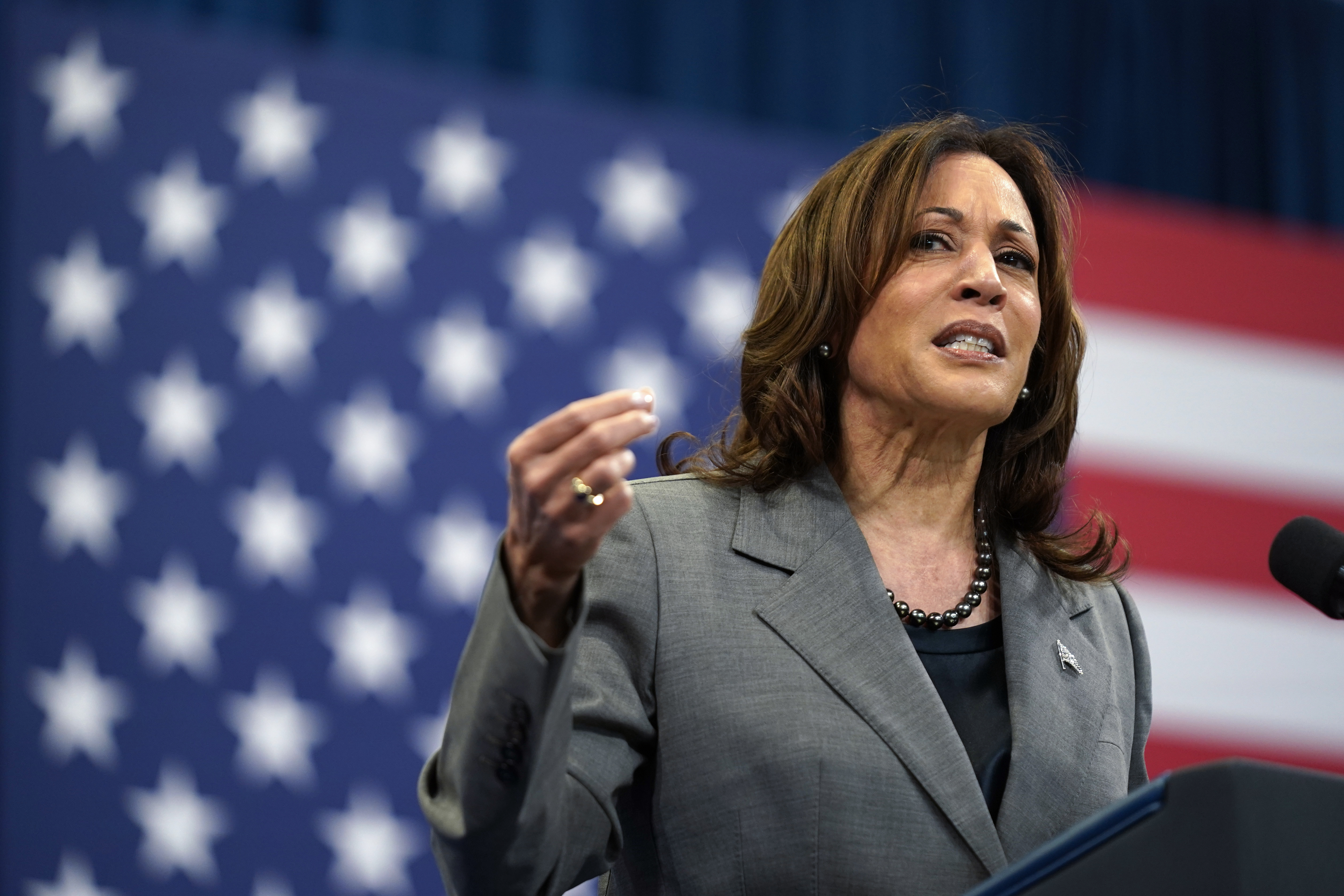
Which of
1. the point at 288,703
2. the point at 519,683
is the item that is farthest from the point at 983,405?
the point at 288,703

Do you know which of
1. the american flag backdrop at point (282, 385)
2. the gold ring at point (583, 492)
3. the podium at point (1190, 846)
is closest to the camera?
the podium at point (1190, 846)

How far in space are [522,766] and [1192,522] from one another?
3196 mm

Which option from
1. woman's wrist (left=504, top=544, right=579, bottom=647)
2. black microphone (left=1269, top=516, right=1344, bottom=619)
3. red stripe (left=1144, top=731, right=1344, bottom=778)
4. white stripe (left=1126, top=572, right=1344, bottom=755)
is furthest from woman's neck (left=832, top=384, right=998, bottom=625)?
white stripe (left=1126, top=572, right=1344, bottom=755)

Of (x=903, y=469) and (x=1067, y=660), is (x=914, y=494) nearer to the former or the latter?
(x=903, y=469)

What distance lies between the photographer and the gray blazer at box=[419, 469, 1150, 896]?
1092 millimetres

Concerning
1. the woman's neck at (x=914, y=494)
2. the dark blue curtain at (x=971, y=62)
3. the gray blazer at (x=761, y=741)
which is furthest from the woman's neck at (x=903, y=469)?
the dark blue curtain at (x=971, y=62)

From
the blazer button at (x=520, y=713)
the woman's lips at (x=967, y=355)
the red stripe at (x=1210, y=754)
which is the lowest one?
the red stripe at (x=1210, y=754)

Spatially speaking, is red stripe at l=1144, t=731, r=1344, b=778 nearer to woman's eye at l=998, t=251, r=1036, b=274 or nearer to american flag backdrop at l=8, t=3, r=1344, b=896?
american flag backdrop at l=8, t=3, r=1344, b=896

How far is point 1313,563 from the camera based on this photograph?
1085mm

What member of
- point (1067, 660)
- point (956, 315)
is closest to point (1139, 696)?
point (1067, 660)

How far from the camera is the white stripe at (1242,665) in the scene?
143 inches

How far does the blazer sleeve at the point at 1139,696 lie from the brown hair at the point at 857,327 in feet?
0.21

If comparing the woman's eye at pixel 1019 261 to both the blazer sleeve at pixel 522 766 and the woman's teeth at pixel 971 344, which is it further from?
the blazer sleeve at pixel 522 766

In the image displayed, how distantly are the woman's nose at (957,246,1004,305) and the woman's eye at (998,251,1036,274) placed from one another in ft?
0.25
